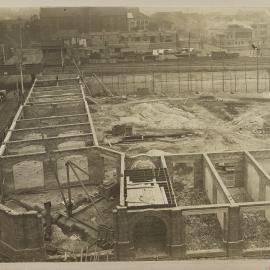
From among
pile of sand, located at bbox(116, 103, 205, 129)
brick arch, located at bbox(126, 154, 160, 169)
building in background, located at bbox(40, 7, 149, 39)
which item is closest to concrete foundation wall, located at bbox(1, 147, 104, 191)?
brick arch, located at bbox(126, 154, 160, 169)

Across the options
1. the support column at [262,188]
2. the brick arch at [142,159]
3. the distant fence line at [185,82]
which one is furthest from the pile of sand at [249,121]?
the support column at [262,188]

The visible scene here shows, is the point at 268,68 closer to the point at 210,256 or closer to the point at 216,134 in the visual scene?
the point at 216,134

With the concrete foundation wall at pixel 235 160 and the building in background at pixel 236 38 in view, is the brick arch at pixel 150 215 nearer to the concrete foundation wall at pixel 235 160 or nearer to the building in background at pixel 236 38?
the concrete foundation wall at pixel 235 160

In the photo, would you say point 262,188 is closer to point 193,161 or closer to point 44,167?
point 193,161

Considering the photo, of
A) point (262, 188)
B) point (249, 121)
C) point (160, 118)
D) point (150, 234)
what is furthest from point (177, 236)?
point (160, 118)

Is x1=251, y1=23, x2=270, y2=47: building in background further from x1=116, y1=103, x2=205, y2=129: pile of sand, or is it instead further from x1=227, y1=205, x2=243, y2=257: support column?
x1=227, y1=205, x2=243, y2=257: support column
